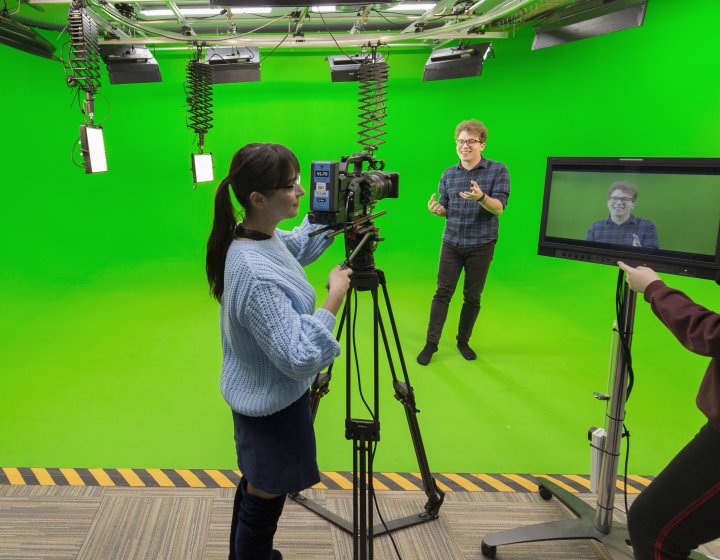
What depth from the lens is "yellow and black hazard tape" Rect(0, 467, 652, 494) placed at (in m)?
2.21

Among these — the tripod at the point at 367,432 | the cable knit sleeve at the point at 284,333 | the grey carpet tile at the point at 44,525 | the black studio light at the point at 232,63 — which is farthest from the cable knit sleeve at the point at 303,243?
the black studio light at the point at 232,63

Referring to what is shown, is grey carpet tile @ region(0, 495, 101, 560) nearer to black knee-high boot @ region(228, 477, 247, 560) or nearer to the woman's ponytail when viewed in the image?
black knee-high boot @ region(228, 477, 247, 560)

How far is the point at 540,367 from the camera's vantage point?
3.41 metres

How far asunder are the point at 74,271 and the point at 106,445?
3442 mm

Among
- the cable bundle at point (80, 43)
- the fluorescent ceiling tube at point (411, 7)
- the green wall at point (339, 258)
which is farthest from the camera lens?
the fluorescent ceiling tube at point (411, 7)

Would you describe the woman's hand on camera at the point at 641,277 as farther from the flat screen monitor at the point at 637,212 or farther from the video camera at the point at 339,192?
the video camera at the point at 339,192

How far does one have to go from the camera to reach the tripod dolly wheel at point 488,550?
5.98 feet

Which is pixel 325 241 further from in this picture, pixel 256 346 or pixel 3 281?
pixel 3 281

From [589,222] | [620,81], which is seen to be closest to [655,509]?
[589,222]

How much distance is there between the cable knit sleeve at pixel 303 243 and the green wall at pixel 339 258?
1.16 meters

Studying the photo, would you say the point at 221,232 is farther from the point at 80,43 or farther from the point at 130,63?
the point at 130,63

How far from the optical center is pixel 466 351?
3527mm

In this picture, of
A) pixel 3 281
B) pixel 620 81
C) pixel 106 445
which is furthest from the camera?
pixel 3 281

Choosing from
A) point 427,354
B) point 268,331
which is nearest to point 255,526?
point 268,331
